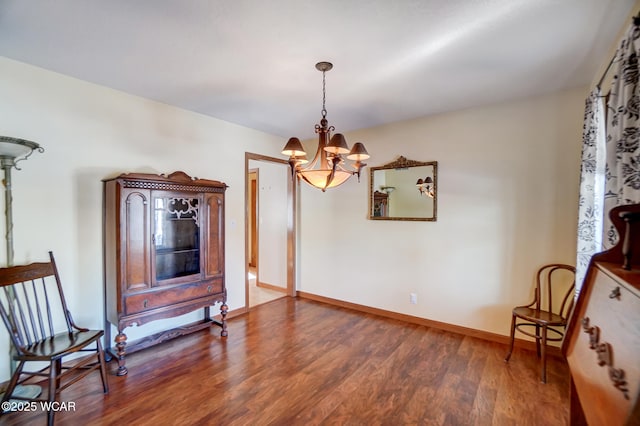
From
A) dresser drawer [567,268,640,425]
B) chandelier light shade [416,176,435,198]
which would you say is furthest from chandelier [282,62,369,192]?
dresser drawer [567,268,640,425]

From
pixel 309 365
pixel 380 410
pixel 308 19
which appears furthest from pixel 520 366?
pixel 308 19

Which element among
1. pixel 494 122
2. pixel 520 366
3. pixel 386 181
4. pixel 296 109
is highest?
pixel 296 109

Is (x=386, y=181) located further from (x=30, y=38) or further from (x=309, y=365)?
(x=30, y=38)

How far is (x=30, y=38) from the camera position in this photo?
1.91 metres

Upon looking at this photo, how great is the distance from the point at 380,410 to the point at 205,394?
1.29 metres

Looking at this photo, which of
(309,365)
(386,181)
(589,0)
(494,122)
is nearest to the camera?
(589,0)

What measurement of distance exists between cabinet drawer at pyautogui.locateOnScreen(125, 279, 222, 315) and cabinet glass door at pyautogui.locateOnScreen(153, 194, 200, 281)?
0.14 m

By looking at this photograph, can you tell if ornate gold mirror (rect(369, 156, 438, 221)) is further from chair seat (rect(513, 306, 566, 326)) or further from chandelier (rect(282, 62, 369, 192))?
chandelier (rect(282, 62, 369, 192))

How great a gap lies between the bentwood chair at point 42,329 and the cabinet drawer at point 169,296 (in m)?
0.36

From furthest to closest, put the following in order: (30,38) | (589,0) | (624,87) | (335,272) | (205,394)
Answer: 1. (335,272)
2. (205,394)
3. (30,38)
4. (589,0)
5. (624,87)

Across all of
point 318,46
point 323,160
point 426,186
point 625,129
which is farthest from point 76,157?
point 625,129

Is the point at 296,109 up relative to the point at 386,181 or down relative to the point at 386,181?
up

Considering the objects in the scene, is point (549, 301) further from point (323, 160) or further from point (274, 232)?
point (274, 232)

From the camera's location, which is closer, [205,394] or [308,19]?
[308,19]
